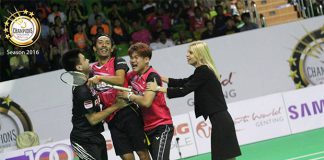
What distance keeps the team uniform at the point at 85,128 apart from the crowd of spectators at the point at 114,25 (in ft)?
25.0

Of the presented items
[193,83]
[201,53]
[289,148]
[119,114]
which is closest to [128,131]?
[119,114]

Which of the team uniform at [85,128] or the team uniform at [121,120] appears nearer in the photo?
the team uniform at [85,128]

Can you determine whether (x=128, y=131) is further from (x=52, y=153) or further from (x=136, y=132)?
(x=52, y=153)

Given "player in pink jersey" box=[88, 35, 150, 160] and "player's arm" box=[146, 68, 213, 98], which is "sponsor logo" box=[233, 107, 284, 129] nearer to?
"player in pink jersey" box=[88, 35, 150, 160]

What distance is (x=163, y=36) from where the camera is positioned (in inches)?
698

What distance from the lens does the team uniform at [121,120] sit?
7879 mm

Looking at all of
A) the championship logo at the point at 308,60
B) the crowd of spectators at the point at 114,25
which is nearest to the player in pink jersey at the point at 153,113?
the crowd of spectators at the point at 114,25

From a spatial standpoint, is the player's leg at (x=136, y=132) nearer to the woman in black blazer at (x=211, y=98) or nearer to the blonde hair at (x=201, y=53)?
the woman in black blazer at (x=211, y=98)

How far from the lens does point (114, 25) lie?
18.0 metres

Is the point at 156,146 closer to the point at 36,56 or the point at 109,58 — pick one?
the point at 109,58

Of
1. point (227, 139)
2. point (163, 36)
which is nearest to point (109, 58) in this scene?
point (227, 139)

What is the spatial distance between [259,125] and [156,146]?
6.89 m

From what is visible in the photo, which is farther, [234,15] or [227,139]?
[234,15]

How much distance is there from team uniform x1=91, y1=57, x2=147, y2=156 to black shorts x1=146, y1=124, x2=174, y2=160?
0.59ft
